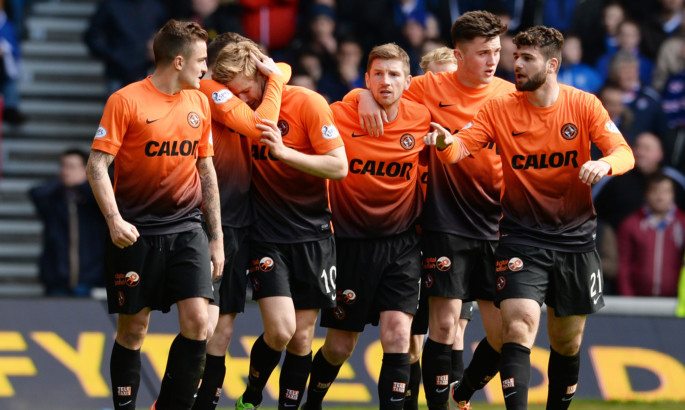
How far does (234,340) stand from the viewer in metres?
10.8

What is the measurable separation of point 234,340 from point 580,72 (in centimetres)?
543

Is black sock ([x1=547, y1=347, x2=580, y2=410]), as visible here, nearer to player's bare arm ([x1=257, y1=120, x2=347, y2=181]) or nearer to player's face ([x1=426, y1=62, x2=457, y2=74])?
player's bare arm ([x1=257, y1=120, x2=347, y2=181])

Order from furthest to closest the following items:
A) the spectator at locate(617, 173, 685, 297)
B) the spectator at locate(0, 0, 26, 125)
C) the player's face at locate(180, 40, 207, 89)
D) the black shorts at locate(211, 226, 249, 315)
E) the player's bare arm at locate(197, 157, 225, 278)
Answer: the spectator at locate(0, 0, 26, 125) → the spectator at locate(617, 173, 685, 297) → the black shorts at locate(211, 226, 249, 315) → the player's bare arm at locate(197, 157, 225, 278) → the player's face at locate(180, 40, 207, 89)

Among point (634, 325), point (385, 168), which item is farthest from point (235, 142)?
point (634, 325)

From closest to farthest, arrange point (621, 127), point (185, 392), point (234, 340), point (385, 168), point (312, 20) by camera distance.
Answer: point (185, 392), point (385, 168), point (234, 340), point (621, 127), point (312, 20)

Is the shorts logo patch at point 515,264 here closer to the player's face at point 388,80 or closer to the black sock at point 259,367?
the player's face at point 388,80

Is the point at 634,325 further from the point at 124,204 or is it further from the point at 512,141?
the point at 124,204

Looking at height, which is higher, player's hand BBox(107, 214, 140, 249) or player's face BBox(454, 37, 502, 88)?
player's face BBox(454, 37, 502, 88)

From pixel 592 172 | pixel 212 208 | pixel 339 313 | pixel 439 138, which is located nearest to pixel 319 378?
pixel 339 313

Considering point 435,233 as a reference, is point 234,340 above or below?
below

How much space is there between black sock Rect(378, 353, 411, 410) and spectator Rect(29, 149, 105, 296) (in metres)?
5.04

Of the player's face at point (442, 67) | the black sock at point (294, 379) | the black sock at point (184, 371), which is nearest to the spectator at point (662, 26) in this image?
the player's face at point (442, 67)

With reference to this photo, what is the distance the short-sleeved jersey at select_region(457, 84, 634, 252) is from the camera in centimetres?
815

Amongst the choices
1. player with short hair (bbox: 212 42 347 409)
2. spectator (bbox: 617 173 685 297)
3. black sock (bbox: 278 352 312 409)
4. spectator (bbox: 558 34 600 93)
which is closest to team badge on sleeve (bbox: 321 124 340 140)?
player with short hair (bbox: 212 42 347 409)
